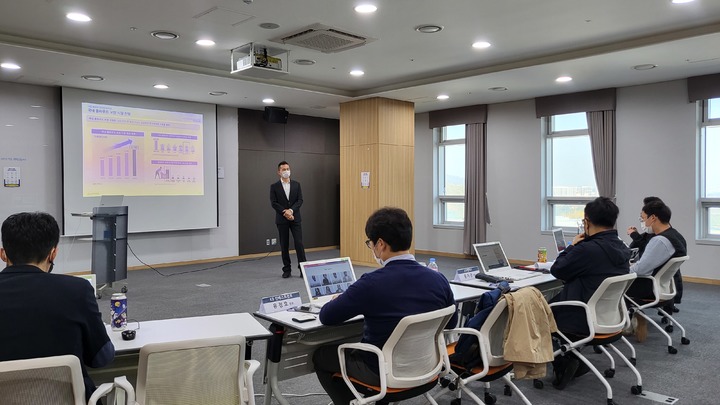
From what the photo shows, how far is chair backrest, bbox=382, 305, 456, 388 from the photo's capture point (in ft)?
7.84

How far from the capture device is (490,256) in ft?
15.1

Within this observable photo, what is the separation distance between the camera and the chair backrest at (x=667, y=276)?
4355mm

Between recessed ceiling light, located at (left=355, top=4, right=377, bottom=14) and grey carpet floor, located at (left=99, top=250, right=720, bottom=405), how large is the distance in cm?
317

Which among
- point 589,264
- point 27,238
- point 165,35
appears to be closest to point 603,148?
point 589,264

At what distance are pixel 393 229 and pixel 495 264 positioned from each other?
231 centimetres

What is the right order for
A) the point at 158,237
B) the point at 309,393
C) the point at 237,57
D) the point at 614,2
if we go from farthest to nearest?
the point at 158,237 → the point at 237,57 → the point at 614,2 → the point at 309,393

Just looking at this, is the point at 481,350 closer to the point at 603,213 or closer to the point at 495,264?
the point at 603,213

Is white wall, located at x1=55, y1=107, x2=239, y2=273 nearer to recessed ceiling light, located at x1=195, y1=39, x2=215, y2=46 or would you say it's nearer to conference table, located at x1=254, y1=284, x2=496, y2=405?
recessed ceiling light, located at x1=195, y1=39, x2=215, y2=46

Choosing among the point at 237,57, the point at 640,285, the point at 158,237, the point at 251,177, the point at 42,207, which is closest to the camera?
the point at 640,285

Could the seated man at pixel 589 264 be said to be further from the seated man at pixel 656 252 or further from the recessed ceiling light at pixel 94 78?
the recessed ceiling light at pixel 94 78

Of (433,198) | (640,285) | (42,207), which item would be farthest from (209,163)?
(640,285)

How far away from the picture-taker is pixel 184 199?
9320mm

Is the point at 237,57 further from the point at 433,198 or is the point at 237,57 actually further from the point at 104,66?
the point at 433,198

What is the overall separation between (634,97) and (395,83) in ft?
12.0
